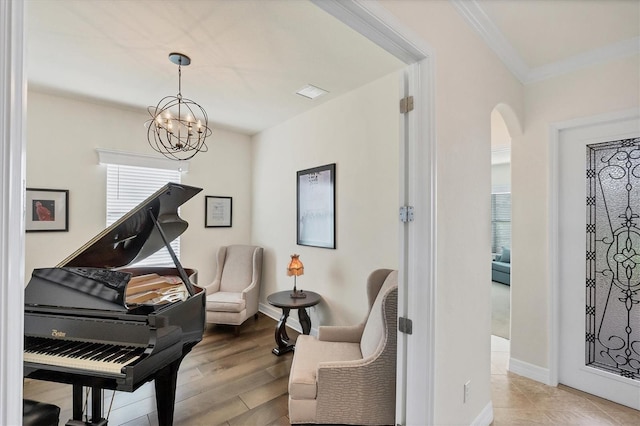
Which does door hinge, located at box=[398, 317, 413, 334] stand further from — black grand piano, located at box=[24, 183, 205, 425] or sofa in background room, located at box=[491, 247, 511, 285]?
sofa in background room, located at box=[491, 247, 511, 285]

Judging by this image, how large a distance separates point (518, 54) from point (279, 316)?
12.6ft

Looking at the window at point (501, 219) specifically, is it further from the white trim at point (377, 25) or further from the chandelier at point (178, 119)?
the white trim at point (377, 25)

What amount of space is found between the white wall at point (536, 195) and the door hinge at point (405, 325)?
185cm

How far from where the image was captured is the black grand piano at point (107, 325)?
1.47 metres

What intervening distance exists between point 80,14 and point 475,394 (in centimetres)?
348

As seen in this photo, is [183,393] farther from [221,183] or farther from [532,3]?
[532,3]

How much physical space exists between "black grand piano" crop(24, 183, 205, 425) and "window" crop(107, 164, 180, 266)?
183 centimetres

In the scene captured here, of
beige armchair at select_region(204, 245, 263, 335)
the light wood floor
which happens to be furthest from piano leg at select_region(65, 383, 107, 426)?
beige armchair at select_region(204, 245, 263, 335)

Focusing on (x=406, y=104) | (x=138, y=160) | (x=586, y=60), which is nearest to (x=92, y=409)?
(x=406, y=104)

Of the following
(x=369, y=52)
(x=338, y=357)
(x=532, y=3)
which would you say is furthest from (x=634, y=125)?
(x=338, y=357)

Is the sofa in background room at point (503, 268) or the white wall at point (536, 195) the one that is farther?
the sofa in background room at point (503, 268)

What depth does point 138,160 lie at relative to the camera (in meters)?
3.74

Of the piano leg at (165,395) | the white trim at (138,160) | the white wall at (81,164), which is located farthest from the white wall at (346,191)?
the piano leg at (165,395)

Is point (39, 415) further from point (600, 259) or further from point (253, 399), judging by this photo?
point (600, 259)
